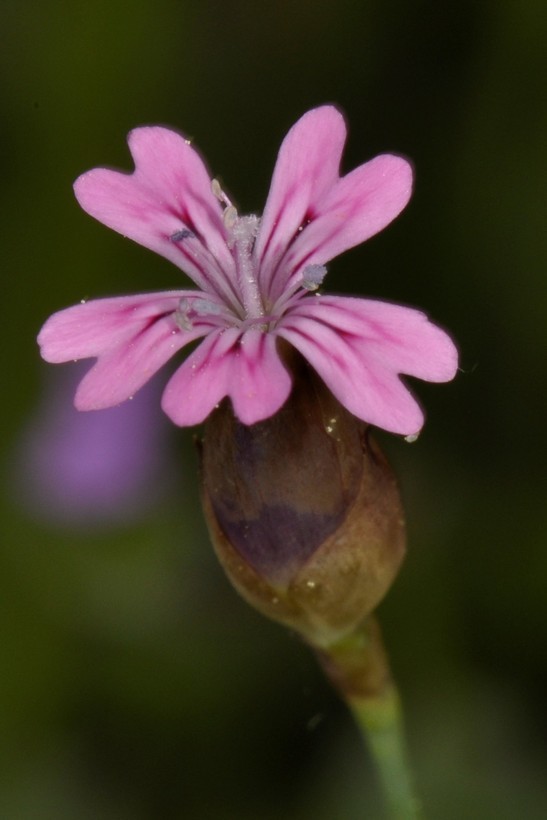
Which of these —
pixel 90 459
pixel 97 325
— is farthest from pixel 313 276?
pixel 90 459

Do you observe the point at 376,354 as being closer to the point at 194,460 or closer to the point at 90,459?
the point at 194,460

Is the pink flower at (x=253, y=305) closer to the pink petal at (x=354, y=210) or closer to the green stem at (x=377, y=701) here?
the pink petal at (x=354, y=210)

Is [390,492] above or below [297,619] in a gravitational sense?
above

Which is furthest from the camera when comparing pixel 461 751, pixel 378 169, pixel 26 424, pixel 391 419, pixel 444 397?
pixel 26 424

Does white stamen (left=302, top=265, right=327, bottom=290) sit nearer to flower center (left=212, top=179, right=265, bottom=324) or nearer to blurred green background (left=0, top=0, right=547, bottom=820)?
flower center (left=212, top=179, right=265, bottom=324)

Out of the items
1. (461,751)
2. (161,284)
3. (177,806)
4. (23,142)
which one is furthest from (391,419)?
(23,142)

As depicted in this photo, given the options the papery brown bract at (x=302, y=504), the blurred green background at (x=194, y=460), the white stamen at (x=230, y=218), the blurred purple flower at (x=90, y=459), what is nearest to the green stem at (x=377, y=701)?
the papery brown bract at (x=302, y=504)

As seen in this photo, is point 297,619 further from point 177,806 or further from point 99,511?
point 99,511
